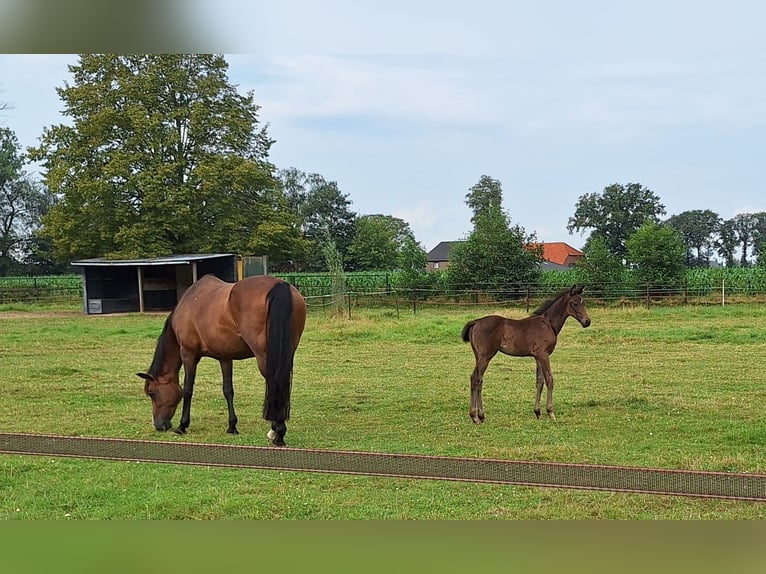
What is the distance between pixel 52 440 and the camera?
1.64 metres

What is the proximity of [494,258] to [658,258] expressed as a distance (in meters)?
3.73

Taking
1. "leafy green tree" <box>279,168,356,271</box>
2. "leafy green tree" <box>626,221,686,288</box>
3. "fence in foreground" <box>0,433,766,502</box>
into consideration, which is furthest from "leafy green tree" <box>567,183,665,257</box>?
"fence in foreground" <box>0,433,766,502</box>

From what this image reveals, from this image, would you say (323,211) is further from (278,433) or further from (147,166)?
(278,433)

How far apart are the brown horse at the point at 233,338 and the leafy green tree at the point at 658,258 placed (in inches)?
490

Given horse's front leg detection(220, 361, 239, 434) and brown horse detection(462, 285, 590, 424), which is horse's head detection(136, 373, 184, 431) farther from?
brown horse detection(462, 285, 590, 424)

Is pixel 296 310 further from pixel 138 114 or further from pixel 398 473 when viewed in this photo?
pixel 138 114

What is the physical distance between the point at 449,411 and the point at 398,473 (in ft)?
13.5

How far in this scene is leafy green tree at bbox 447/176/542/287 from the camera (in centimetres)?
1511

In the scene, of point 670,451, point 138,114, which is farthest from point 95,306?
point 670,451

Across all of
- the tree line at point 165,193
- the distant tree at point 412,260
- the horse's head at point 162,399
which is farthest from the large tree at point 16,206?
the horse's head at point 162,399

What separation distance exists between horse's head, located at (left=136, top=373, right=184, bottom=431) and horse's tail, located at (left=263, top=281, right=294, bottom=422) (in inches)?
42.0

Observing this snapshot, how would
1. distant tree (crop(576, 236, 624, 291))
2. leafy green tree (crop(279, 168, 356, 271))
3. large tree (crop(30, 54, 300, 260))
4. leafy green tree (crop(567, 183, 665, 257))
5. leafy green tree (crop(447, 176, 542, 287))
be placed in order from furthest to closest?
1. leafy green tree (crop(279, 168, 356, 271))
2. leafy green tree (crop(567, 183, 665, 257))
3. large tree (crop(30, 54, 300, 260))
4. leafy green tree (crop(447, 176, 542, 287))
5. distant tree (crop(576, 236, 624, 291))

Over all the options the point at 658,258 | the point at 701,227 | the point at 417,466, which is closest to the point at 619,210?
the point at 701,227

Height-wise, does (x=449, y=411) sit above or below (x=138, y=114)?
→ below
